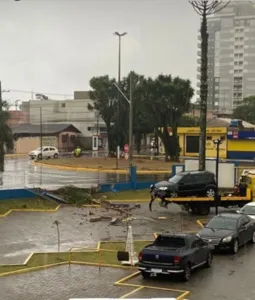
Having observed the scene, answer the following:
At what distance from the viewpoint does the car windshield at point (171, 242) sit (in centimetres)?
1642

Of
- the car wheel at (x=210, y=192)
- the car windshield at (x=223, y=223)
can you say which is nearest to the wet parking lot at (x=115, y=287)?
the car windshield at (x=223, y=223)

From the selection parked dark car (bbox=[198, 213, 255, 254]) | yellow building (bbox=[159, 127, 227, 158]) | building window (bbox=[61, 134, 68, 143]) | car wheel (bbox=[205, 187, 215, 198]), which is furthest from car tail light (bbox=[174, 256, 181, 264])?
building window (bbox=[61, 134, 68, 143])

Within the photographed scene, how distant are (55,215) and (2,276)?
12.3 meters

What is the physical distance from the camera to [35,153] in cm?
7356

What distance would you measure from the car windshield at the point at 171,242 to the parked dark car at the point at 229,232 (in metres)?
3.48

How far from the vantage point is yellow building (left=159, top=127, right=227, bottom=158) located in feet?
250

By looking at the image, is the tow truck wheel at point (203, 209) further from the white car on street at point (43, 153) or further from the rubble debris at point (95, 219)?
the white car on street at point (43, 153)

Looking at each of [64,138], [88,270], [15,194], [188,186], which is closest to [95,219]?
[188,186]

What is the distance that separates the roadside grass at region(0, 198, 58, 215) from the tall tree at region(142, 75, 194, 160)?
1387 inches

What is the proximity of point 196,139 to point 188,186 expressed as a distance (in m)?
51.0

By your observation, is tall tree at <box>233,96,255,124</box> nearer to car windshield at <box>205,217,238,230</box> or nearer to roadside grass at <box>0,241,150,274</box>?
car windshield at <box>205,217,238,230</box>

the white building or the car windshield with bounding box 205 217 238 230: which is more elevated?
the white building

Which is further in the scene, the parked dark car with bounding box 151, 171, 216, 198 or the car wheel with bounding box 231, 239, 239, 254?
the parked dark car with bounding box 151, 171, 216, 198

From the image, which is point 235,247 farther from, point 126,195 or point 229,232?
point 126,195
